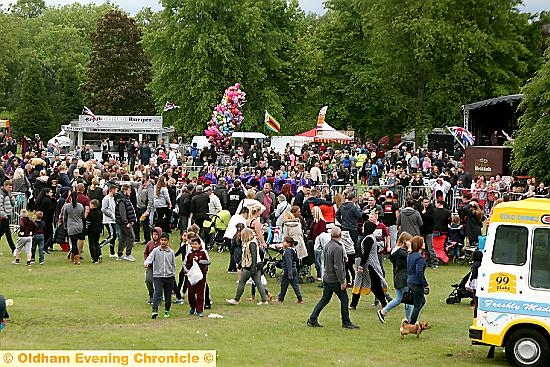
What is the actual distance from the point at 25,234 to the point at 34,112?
180 ft

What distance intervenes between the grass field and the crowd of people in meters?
0.46

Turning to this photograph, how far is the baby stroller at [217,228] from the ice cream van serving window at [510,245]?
11.0 m

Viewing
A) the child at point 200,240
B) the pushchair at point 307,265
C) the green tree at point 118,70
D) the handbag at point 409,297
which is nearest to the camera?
the handbag at point 409,297

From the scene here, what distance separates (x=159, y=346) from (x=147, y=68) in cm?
6775

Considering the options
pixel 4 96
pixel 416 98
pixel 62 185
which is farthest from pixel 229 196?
pixel 4 96

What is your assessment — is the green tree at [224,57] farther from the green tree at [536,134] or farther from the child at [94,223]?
the child at [94,223]

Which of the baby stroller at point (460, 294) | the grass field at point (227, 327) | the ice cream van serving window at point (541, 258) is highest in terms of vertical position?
the ice cream van serving window at point (541, 258)

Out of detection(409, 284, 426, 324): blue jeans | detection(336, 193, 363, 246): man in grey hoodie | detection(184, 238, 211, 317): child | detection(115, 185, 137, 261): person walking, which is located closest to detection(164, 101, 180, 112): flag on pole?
detection(115, 185, 137, 261): person walking

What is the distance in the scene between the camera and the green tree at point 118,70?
79000 mm

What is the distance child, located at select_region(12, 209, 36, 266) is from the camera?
21480 millimetres

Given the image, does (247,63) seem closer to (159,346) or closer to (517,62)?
(517,62)

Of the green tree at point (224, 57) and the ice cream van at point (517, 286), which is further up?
the green tree at point (224, 57)

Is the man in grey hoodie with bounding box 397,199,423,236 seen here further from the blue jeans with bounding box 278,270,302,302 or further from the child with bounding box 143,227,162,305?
the child with bounding box 143,227,162,305

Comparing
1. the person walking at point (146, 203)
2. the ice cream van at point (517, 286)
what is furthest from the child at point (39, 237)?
the ice cream van at point (517, 286)
